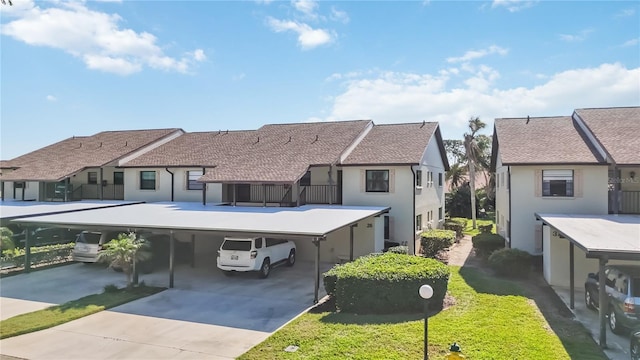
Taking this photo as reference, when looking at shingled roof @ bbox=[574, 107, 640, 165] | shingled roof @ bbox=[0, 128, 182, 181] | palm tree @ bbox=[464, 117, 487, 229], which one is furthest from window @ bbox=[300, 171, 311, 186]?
palm tree @ bbox=[464, 117, 487, 229]

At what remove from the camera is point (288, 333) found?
1014cm

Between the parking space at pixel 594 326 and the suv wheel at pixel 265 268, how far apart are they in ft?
36.2

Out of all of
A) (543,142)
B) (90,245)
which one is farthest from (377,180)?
(90,245)

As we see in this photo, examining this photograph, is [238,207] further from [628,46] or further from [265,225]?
[628,46]

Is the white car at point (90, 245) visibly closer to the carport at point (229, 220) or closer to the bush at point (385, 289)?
the carport at point (229, 220)

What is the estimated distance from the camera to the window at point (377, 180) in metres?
21.5

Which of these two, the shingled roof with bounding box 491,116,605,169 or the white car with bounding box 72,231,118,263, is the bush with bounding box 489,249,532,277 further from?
the white car with bounding box 72,231,118,263

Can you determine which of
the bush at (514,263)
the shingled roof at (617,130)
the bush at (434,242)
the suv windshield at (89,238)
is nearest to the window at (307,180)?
the bush at (434,242)

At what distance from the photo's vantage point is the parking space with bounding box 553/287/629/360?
29.2ft

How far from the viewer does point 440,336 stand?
949 centimetres

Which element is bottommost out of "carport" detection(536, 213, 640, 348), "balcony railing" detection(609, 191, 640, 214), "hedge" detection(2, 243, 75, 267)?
"hedge" detection(2, 243, 75, 267)

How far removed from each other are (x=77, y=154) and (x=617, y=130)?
1374 inches

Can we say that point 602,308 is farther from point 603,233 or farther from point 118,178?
point 118,178

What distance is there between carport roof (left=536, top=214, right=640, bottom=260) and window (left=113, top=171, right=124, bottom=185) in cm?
2623
